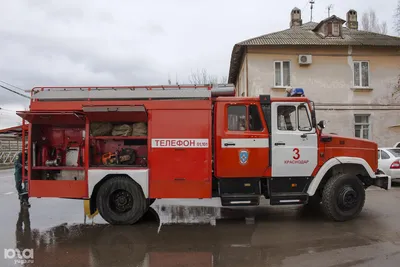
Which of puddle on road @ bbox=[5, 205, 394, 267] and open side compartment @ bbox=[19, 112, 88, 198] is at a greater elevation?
open side compartment @ bbox=[19, 112, 88, 198]

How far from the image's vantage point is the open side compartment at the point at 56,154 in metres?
6.93

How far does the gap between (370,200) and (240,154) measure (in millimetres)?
5137

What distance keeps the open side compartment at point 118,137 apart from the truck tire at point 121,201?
0.36 metres

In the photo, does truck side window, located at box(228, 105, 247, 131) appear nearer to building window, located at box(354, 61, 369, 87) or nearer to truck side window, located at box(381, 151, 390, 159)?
truck side window, located at box(381, 151, 390, 159)

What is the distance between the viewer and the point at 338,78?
20500 millimetres

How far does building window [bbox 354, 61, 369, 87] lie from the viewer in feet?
68.3

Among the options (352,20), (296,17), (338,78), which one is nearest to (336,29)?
(338,78)

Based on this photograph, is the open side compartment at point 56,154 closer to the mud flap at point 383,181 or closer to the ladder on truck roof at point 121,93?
the ladder on truck roof at point 121,93

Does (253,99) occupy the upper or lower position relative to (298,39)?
→ lower

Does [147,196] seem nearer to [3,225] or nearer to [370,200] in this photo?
[3,225]

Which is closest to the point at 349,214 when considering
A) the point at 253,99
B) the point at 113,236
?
the point at 253,99

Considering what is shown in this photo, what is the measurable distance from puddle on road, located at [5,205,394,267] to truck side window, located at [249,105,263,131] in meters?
1.98

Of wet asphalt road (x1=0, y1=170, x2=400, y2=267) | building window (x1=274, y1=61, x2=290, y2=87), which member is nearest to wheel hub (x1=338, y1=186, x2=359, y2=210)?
wet asphalt road (x1=0, y1=170, x2=400, y2=267)

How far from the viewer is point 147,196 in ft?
22.4
